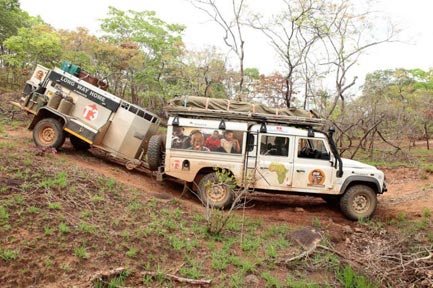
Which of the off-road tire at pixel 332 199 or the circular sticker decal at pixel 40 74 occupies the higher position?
the circular sticker decal at pixel 40 74

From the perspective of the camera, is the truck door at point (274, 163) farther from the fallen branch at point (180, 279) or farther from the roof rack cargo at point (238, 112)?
the fallen branch at point (180, 279)

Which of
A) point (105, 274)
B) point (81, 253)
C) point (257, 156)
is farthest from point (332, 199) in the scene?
point (81, 253)

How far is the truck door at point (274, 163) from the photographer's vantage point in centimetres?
761

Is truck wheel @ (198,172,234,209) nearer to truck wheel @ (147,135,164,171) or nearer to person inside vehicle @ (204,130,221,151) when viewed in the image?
person inside vehicle @ (204,130,221,151)

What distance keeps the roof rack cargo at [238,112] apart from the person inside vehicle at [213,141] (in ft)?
1.49

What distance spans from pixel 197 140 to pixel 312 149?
8.34ft

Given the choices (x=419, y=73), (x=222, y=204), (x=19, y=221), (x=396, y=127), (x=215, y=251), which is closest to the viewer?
(x=19, y=221)

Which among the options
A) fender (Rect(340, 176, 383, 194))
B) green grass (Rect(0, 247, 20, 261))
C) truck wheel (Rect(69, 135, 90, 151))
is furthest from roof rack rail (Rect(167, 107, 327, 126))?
green grass (Rect(0, 247, 20, 261))

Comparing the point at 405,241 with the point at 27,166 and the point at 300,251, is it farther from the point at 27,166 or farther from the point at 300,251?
the point at 27,166

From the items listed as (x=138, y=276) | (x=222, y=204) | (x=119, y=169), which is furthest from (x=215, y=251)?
(x=119, y=169)

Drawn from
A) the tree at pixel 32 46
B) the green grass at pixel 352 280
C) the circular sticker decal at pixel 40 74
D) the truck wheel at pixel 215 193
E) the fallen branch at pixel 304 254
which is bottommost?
the green grass at pixel 352 280

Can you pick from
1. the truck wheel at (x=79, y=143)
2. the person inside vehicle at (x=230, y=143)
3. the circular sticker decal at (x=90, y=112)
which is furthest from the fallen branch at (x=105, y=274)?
the truck wheel at (x=79, y=143)

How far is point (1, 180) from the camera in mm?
6113

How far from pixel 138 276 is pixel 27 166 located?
A: 3806 mm
